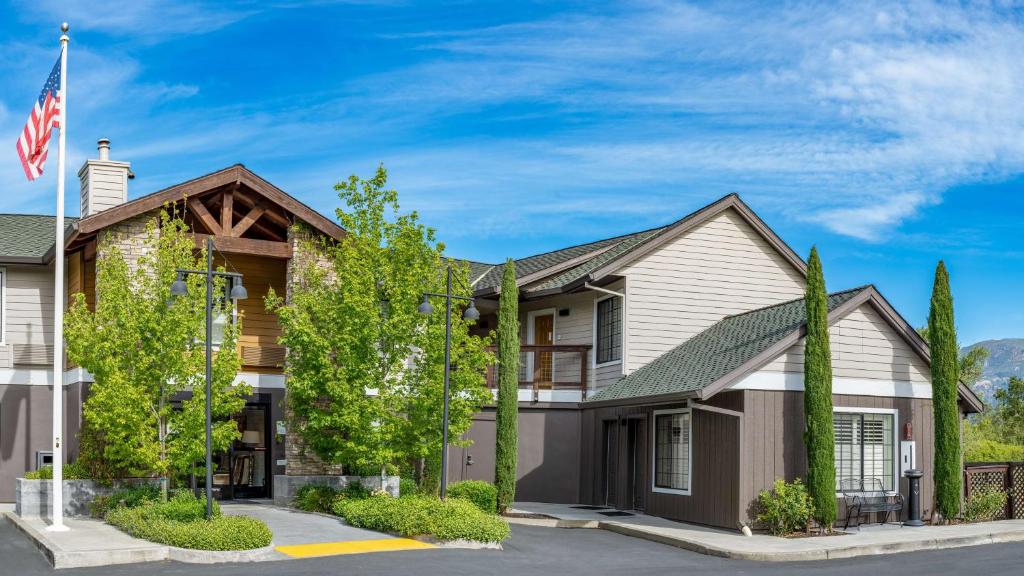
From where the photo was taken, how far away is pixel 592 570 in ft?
51.8

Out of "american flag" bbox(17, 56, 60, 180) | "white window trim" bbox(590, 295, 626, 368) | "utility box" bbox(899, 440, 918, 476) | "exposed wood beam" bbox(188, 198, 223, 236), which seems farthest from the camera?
"white window trim" bbox(590, 295, 626, 368)

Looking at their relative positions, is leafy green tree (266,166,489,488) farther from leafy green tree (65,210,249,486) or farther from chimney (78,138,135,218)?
chimney (78,138,135,218)

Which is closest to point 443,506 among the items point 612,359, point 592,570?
point 592,570

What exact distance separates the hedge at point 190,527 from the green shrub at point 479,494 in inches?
227

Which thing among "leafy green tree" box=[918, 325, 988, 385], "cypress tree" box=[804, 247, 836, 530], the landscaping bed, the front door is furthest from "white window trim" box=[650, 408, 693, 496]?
"leafy green tree" box=[918, 325, 988, 385]

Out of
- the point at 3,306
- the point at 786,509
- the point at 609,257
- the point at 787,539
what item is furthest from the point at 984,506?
the point at 3,306

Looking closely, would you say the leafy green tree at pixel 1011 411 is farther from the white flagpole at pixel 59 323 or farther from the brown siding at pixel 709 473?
the white flagpole at pixel 59 323

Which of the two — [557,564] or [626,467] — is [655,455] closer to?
[626,467]

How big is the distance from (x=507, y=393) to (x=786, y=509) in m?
6.67

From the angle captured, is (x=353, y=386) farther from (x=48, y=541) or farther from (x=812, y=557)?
(x=812, y=557)

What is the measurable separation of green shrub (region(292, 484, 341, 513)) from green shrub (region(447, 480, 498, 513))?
2492mm

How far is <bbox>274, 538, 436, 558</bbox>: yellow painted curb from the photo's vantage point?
16.4 meters

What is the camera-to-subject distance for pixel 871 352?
21812 millimetres

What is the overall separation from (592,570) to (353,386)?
743 centimetres
